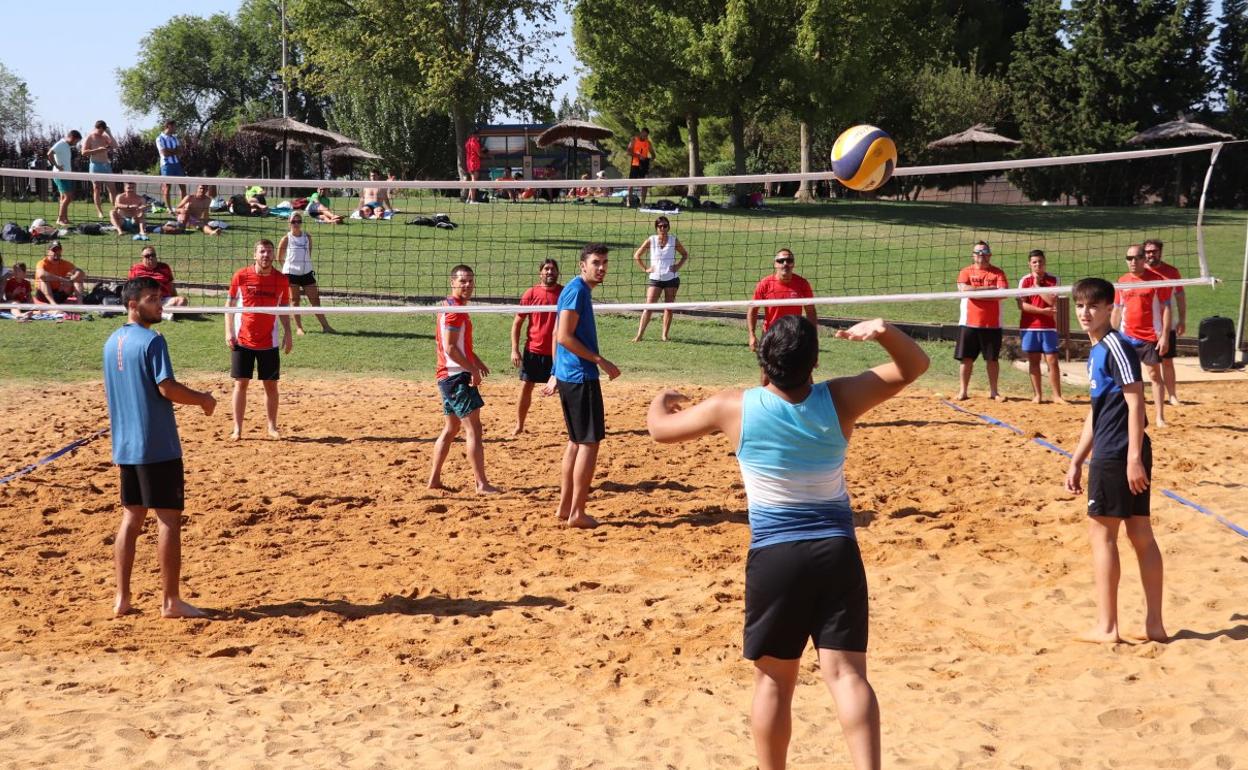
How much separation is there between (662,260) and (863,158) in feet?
24.6

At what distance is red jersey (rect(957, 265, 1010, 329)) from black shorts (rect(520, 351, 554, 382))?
15.6 ft

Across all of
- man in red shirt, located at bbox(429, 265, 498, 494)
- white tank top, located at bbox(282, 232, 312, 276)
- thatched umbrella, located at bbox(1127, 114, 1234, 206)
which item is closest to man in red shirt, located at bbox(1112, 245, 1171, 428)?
man in red shirt, located at bbox(429, 265, 498, 494)

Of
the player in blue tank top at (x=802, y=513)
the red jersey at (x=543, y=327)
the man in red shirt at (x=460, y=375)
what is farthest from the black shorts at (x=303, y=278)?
the player in blue tank top at (x=802, y=513)

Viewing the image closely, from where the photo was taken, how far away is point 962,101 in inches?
1657

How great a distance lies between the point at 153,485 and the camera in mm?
6355

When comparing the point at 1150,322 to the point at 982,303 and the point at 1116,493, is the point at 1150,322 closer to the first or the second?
the point at 982,303

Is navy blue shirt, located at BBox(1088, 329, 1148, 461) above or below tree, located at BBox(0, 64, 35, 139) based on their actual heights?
below

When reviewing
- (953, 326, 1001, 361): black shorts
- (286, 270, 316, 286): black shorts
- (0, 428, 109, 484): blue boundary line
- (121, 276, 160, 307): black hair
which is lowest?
(0, 428, 109, 484): blue boundary line

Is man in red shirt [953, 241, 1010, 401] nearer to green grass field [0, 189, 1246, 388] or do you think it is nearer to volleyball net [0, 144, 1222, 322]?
green grass field [0, 189, 1246, 388]

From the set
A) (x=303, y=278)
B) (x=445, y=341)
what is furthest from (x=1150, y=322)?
(x=303, y=278)

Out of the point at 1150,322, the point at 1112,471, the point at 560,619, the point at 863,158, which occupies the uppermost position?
the point at 863,158

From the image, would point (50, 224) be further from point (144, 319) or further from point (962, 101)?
point (962, 101)

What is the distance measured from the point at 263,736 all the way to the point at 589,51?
101ft

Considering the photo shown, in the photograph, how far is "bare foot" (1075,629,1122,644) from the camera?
6102mm
